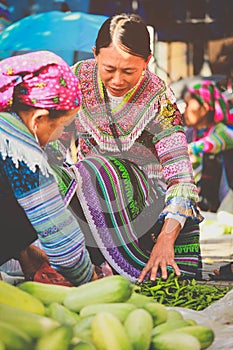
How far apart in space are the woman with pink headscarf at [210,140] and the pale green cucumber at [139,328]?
459 millimetres

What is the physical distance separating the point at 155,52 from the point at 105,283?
84 cm

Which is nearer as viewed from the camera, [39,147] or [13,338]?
[13,338]

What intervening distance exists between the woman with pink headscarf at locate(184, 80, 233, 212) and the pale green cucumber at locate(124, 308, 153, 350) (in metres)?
0.46

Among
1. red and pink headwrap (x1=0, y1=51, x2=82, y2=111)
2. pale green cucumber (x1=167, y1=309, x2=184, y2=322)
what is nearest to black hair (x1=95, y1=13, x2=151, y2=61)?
red and pink headwrap (x1=0, y1=51, x2=82, y2=111)

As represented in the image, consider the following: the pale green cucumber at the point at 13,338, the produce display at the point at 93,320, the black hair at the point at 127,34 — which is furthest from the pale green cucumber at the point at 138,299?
the black hair at the point at 127,34

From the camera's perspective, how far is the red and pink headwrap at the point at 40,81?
8.09 ft

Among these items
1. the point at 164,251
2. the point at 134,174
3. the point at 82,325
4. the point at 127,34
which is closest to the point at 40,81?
the point at 127,34

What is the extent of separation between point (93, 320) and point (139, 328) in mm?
159

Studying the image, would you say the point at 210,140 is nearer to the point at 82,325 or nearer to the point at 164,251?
the point at 164,251

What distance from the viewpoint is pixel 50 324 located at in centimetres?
239

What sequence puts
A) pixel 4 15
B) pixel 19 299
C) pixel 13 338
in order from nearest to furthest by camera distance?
pixel 13 338 < pixel 19 299 < pixel 4 15

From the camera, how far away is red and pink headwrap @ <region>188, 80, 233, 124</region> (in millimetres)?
2596

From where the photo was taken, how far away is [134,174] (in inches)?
102

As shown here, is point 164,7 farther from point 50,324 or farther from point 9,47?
point 50,324
